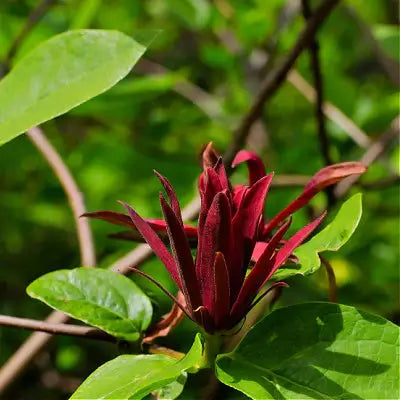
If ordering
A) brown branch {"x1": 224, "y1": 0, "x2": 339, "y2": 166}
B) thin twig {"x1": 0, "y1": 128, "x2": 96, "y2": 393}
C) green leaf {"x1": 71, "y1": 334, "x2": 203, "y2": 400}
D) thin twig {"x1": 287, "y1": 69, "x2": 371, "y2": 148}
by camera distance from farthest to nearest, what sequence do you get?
thin twig {"x1": 287, "y1": 69, "x2": 371, "y2": 148} → brown branch {"x1": 224, "y1": 0, "x2": 339, "y2": 166} → thin twig {"x1": 0, "y1": 128, "x2": 96, "y2": 393} → green leaf {"x1": 71, "y1": 334, "x2": 203, "y2": 400}

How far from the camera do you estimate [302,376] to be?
0.52m

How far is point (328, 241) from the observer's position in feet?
1.86

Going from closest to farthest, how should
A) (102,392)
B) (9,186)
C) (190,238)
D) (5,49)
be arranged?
1. (102,392)
2. (190,238)
3. (5,49)
4. (9,186)

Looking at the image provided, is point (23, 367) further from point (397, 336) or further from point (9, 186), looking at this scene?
point (9, 186)

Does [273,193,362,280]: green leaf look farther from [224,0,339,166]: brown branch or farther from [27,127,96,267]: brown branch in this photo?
[224,0,339,166]: brown branch

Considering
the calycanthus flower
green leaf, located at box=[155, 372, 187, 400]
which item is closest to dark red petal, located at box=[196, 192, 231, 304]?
the calycanthus flower

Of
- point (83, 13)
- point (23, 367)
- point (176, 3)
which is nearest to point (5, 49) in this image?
point (83, 13)

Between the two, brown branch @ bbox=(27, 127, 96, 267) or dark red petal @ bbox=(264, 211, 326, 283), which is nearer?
dark red petal @ bbox=(264, 211, 326, 283)

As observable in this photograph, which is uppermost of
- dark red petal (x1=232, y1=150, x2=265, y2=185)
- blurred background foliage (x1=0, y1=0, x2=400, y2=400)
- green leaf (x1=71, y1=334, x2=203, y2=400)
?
dark red petal (x1=232, y1=150, x2=265, y2=185)

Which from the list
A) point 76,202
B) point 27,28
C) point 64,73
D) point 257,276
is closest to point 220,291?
point 257,276

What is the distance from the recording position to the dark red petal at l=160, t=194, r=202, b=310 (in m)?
0.51

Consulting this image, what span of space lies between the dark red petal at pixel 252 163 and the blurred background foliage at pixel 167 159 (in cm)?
61

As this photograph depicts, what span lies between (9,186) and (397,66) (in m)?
0.96

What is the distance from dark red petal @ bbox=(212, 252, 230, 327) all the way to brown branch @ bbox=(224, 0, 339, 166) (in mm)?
500
